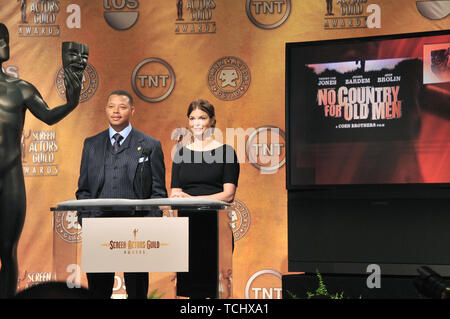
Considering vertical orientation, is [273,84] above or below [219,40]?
below

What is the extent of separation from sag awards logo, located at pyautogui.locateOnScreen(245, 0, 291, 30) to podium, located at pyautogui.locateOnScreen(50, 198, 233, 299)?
2.76 m

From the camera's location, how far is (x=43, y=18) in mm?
4855

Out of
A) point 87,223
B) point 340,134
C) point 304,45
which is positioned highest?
point 304,45

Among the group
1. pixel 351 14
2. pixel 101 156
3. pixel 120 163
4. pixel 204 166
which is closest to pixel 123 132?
pixel 101 156

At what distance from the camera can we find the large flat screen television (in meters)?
3.46

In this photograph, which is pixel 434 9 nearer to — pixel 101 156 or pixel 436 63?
pixel 436 63

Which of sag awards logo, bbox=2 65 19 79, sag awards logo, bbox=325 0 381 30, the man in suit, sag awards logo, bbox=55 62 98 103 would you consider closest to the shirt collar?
the man in suit

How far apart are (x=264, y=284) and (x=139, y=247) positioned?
2.54 metres

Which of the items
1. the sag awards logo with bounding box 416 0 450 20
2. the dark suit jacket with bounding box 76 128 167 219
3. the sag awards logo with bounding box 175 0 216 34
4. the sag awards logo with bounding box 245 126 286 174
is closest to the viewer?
the dark suit jacket with bounding box 76 128 167 219

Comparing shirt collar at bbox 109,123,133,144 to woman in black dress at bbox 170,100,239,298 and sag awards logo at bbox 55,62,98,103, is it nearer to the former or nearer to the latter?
woman in black dress at bbox 170,100,239,298
